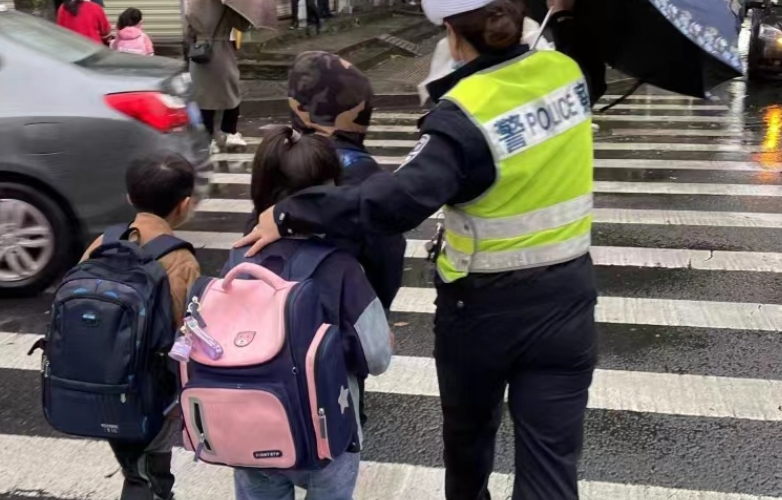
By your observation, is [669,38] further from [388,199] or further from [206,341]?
[206,341]

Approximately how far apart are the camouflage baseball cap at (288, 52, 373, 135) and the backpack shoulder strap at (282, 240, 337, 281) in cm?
50

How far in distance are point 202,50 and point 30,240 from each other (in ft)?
12.7

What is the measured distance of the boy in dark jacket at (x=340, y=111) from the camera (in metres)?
2.62

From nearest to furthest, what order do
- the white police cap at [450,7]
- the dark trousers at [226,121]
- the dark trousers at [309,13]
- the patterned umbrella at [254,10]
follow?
the white police cap at [450,7] < the patterned umbrella at [254,10] < the dark trousers at [226,121] < the dark trousers at [309,13]

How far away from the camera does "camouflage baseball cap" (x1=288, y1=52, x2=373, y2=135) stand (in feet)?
8.65

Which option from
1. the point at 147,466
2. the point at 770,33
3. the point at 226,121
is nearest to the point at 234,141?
the point at 226,121

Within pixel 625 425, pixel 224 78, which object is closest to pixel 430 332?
pixel 625 425

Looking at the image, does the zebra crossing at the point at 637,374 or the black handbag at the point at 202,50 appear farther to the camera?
the black handbag at the point at 202,50

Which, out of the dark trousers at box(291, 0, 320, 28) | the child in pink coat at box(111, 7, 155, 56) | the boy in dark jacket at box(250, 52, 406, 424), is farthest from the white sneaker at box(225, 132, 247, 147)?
the dark trousers at box(291, 0, 320, 28)

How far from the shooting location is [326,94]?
263 centimetres

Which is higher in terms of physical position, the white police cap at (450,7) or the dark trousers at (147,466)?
the white police cap at (450,7)

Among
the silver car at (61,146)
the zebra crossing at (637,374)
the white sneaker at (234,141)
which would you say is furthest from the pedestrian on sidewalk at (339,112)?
the white sneaker at (234,141)

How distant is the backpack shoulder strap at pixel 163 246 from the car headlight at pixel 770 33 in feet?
45.6

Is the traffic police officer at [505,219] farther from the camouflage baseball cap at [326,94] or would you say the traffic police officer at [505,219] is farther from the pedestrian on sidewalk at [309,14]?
the pedestrian on sidewalk at [309,14]
